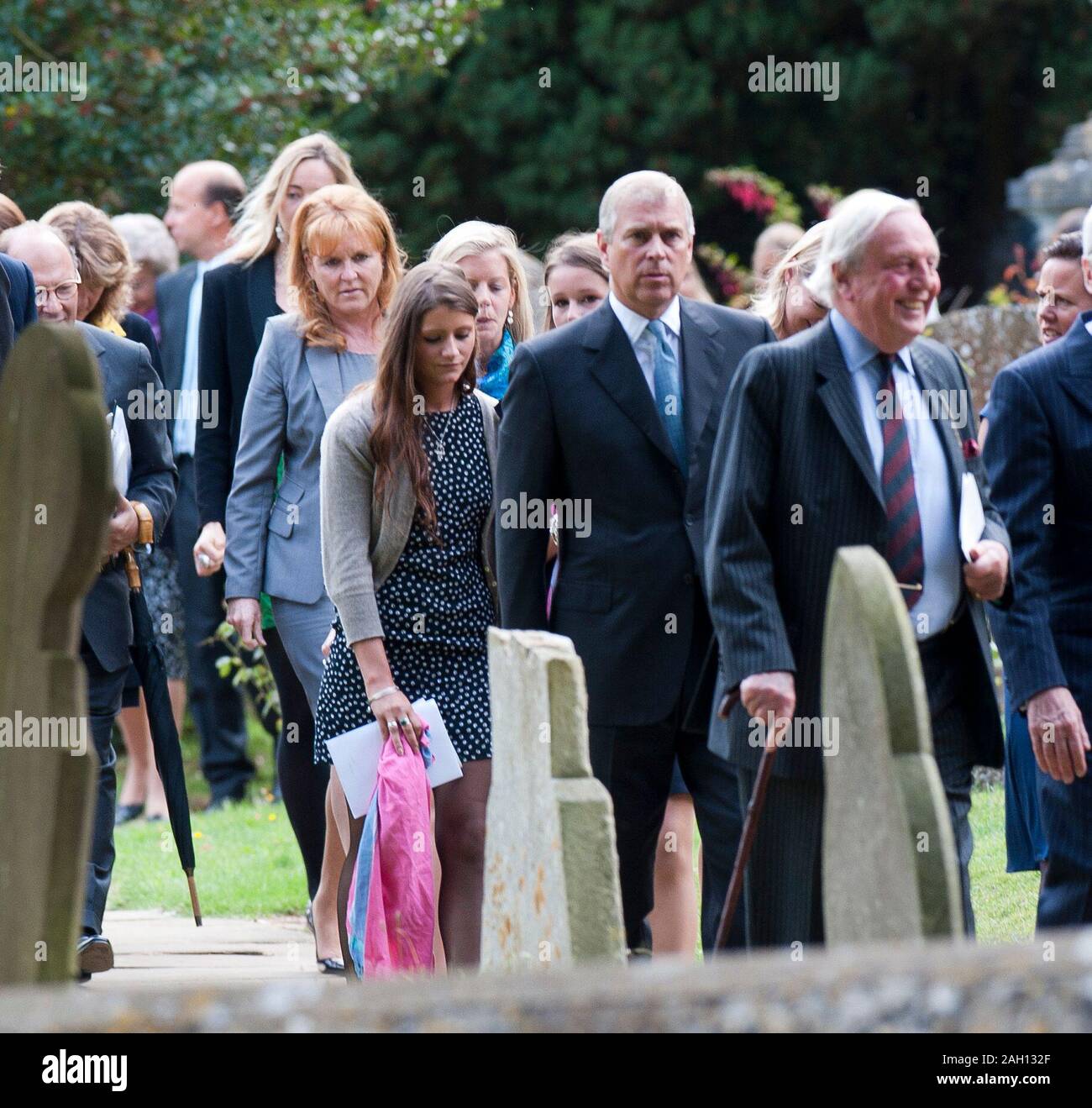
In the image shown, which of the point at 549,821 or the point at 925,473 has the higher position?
the point at 925,473

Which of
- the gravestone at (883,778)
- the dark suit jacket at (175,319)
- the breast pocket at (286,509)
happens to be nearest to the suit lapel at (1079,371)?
the gravestone at (883,778)

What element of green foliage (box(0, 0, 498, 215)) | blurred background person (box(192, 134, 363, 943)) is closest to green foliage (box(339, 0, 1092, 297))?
green foliage (box(0, 0, 498, 215))

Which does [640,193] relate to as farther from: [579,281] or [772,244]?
[772,244]

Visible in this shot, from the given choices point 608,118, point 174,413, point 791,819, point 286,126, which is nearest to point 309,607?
point 791,819

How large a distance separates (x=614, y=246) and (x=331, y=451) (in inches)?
39.1

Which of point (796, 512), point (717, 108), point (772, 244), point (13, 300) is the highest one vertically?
point (717, 108)

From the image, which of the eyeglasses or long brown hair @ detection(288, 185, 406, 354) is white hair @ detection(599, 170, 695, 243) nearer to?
long brown hair @ detection(288, 185, 406, 354)

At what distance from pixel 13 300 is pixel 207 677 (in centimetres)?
450

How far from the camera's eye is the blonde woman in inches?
262

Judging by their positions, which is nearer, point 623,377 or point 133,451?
point 623,377

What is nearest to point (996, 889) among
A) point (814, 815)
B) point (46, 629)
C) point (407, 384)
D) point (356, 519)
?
point (814, 815)

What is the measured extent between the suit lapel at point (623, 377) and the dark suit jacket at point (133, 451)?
6.04 ft

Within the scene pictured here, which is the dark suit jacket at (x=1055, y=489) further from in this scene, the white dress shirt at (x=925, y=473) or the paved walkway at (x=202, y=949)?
the paved walkway at (x=202, y=949)

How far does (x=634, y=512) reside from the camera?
546 centimetres
